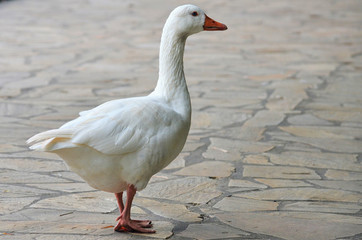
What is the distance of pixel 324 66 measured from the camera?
8.97 m

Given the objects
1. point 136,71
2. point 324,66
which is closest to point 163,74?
point 136,71

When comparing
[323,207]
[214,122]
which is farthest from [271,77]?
[323,207]

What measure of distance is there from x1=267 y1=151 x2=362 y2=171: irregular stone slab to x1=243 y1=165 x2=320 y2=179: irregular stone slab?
13 centimetres

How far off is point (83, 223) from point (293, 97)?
13.3 feet

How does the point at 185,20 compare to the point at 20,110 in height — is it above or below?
above

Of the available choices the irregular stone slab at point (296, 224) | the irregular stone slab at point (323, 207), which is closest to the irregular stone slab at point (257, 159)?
the irregular stone slab at point (323, 207)

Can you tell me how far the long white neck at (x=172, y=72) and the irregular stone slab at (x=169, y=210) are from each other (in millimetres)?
641

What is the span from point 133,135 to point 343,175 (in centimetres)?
198

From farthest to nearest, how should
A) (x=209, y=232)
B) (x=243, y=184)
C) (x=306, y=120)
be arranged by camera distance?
(x=306, y=120) → (x=243, y=184) → (x=209, y=232)

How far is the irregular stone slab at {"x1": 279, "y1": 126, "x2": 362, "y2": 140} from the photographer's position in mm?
5805

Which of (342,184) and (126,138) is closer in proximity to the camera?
(126,138)

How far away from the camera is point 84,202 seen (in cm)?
409

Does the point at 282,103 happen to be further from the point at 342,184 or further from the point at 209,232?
the point at 209,232

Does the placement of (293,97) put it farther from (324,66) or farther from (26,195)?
(26,195)
